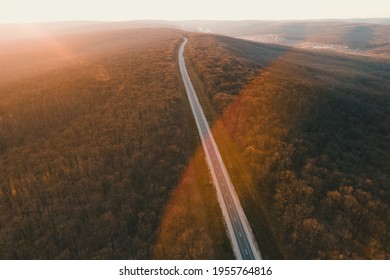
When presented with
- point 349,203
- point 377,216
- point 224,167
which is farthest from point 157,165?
point 377,216

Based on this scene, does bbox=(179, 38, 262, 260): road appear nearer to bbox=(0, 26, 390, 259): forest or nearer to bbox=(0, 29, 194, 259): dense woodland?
bbox=(0, 26, 390, 259): forest

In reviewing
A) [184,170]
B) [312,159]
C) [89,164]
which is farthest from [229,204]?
[89,164]

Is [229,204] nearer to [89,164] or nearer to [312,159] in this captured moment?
[312,159]

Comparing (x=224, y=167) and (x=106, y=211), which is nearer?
(x=106, y=211)

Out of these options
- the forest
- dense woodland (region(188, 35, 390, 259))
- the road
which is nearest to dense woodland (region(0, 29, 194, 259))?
the forest

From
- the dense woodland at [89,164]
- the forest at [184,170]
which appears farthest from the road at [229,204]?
the dense woodland at [89,164]

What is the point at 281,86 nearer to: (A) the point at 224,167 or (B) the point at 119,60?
(A) the point at 224,167
